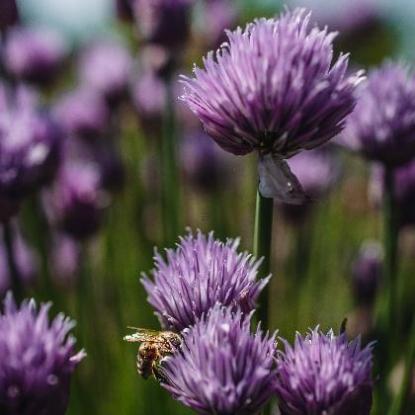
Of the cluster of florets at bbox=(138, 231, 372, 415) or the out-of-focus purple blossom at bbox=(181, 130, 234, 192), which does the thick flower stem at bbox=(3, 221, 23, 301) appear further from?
the out-of-focus purple blossom at bbox=(181, 130, 234, 192)

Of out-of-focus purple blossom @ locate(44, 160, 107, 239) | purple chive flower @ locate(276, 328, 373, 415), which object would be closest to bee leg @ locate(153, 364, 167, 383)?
purple chive flower @ locate(276, 328, 373, 415)

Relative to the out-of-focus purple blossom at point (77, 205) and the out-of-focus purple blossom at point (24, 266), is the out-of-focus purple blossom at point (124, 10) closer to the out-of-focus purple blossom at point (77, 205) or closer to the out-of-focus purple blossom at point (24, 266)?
the out-of-focus purple blossom at point (77, 205)

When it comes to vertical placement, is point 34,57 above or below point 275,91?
above

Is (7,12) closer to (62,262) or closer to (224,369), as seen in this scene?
(224,369)

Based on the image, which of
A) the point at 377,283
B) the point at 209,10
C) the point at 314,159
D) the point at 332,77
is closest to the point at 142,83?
the point at 209,10

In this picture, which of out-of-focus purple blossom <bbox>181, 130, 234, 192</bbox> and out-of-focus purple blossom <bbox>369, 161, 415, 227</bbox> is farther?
out-of-focus purple blossom <bbox>181, 130, 234, 192</bbox>

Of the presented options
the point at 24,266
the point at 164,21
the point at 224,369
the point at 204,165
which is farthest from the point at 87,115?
the point at 224,369
